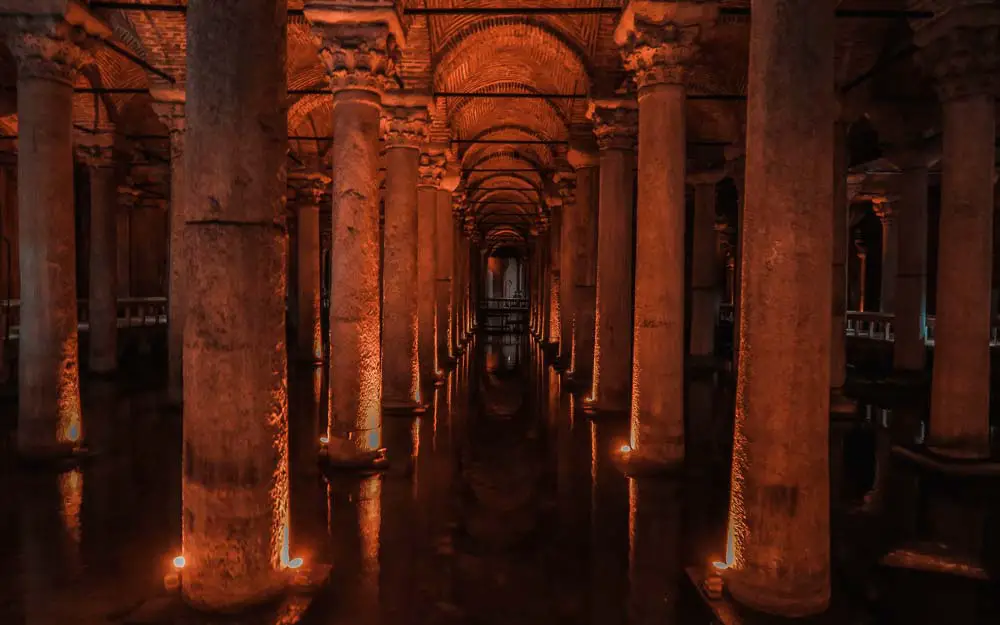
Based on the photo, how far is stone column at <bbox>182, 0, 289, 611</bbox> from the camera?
Answer: 4074 millimetres

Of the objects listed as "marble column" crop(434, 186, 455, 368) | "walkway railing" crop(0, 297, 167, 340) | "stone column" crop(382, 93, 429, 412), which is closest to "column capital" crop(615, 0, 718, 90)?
"stone column" crop(382, 93, 429, 412)

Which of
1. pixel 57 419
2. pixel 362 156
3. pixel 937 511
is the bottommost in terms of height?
pixel 937 511

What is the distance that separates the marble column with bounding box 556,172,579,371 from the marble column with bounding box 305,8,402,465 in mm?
7772

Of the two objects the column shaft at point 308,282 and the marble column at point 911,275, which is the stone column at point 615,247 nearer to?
the marble column at point 911,275

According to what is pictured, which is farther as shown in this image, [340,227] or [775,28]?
[340,227]

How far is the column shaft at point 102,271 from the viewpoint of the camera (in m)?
14.4

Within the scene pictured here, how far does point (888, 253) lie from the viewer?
65.1ft

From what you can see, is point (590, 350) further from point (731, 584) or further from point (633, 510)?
point (731, 584)

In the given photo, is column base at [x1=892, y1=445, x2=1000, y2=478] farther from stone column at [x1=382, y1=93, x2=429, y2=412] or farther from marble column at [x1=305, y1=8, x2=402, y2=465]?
stone column at [x1=382, y1=93, x2=429, y2=412]

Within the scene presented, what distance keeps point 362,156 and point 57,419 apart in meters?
4.83

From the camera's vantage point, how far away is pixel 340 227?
763 centimetres

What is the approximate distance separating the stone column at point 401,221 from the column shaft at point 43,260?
13.5 feet

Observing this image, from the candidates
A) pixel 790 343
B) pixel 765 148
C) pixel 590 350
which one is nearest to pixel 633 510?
pixel 790 343

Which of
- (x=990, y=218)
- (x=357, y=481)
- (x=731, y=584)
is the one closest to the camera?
(x=731, y=584)
